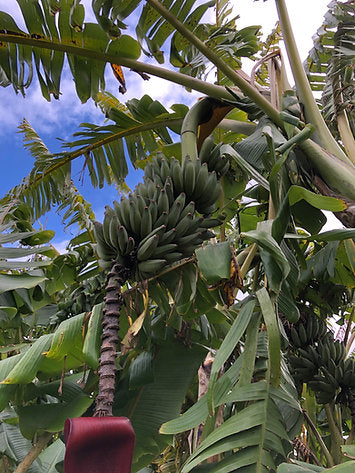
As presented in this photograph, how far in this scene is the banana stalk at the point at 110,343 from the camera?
2.04 feet

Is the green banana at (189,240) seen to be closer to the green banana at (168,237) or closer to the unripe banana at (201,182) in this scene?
the green banana at (168,237)

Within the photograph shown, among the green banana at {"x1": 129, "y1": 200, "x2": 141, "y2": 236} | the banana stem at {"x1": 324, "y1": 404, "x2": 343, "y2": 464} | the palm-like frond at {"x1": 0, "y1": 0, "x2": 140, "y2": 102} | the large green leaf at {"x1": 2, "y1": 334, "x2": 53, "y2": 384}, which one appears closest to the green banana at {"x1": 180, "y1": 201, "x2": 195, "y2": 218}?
the green banana at {"x1": 129, "y1": 200, "x2": 141, "y2": 236}

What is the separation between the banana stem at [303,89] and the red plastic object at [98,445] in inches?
38.3

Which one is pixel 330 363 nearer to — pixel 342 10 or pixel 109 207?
pixel 109 207

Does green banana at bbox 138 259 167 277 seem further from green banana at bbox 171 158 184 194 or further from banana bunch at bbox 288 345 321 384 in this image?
banana bunch at bbox 288 345 321 384

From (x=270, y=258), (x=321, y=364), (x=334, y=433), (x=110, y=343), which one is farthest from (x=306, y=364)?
(x=110, y=343)

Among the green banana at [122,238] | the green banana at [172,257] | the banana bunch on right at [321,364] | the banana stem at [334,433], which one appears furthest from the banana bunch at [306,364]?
the green banana at [122,238]

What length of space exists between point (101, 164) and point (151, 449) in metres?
1.12

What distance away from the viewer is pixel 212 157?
1.17 metres

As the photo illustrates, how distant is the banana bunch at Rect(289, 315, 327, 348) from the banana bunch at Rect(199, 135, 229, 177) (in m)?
0.68

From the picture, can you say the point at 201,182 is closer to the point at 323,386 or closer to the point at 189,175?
the point at 189,175

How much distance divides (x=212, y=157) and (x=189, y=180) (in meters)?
0.22

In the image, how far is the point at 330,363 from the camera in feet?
4.67

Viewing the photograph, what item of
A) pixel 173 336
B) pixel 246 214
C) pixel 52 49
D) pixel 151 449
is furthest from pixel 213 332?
pixel 52 49
